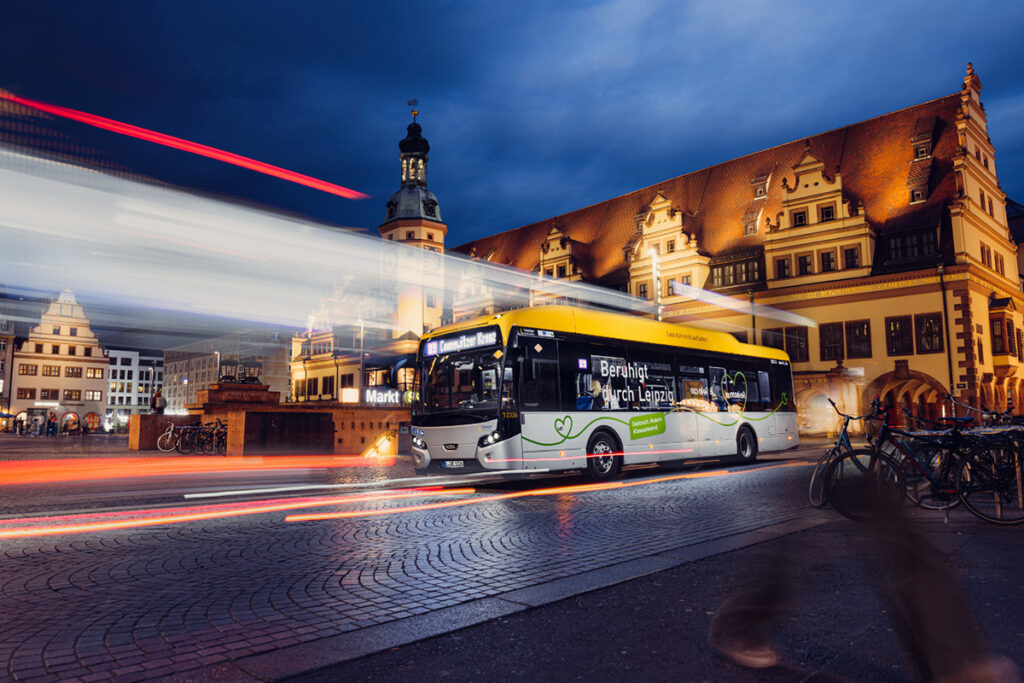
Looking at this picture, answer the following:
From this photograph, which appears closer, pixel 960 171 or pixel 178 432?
pixel 178 432

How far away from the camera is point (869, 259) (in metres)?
35.8

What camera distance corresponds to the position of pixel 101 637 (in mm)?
4125

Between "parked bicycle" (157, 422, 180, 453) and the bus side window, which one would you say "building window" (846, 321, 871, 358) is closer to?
the bus side window

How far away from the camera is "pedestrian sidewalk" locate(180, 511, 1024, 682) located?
3.50 m

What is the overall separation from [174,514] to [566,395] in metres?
7.11

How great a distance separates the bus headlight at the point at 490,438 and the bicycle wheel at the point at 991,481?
6.99 m

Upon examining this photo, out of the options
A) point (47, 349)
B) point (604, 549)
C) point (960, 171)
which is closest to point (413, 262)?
point (960, 171)

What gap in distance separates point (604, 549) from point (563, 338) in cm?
753

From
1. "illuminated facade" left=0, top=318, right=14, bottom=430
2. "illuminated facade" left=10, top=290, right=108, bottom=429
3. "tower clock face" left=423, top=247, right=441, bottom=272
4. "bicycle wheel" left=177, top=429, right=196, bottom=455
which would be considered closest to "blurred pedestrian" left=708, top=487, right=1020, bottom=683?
"bicycle wheel" left=177, top=429, right=196, bottom=455

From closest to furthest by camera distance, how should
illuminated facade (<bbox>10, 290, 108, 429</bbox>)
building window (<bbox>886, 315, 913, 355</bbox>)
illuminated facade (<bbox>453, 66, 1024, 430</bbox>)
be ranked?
illuminated facade (<bbox>453, 66, 1024, 430</bbox>), building window (<bbox>886, 315, 913, 355</bbox>), illuminated facade (<bbox>10, 290, 108, 429</bbox>)

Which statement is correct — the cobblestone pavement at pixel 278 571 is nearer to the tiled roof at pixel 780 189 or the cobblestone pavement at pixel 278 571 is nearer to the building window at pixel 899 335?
the building window at pixel 899 335

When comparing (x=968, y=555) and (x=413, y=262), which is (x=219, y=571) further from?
(x=413, y=262)

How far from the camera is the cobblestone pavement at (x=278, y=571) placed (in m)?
4.01

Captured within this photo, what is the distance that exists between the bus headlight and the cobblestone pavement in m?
2.39
